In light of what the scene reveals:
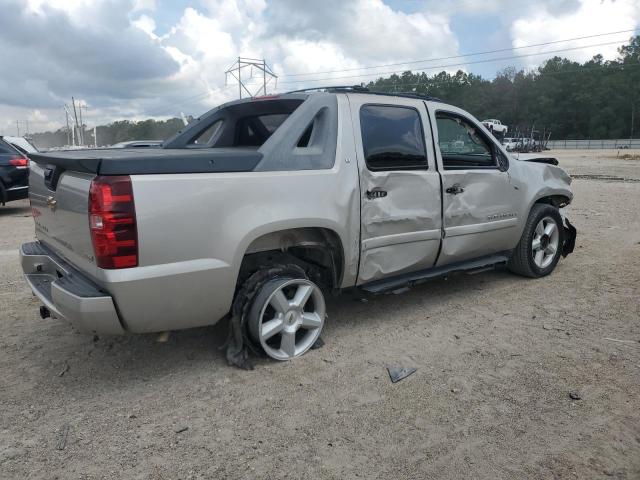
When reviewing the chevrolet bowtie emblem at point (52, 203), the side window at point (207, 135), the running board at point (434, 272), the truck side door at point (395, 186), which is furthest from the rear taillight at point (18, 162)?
the running board at point (434, 272)

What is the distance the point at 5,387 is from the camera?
3217 millimetres

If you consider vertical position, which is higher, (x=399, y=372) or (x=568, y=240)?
(x=568, y=240)

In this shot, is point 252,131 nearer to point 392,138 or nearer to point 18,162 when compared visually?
point 392,138

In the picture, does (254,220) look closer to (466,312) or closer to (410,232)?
(410,232)

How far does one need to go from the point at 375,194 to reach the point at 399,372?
127cm

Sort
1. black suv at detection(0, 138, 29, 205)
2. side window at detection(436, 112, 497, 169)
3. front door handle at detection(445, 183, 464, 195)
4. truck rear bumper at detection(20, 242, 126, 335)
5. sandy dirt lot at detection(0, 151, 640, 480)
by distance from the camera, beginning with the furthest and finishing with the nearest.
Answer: black suv at detection(0, 138, 29, 205)
side window at detection(436, 112, 497, 169)
front door handle at detection(445, 183, 464, 195)
truck rear bumper at detection(20, 242, 126, 335)
sandy dirt lot at detection(0, 151, 640, 480)

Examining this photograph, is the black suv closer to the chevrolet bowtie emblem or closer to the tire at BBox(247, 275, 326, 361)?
the chevrolet bowtie emblem

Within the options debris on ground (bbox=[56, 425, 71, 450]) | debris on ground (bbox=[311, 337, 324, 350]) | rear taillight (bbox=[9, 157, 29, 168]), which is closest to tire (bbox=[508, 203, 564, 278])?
debris on ground (bbox=[311, 337, 324, 350])

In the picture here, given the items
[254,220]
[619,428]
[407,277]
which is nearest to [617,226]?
[407,277]

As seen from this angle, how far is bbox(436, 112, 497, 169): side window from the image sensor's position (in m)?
4.38

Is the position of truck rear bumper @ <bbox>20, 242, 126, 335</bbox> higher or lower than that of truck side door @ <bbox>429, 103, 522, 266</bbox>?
lower

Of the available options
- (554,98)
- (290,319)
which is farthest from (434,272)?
(554,98)

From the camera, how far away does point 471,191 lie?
4.48 m

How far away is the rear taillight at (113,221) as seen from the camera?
106 inches
